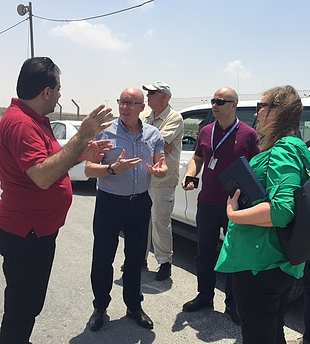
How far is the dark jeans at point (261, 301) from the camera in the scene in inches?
71.8

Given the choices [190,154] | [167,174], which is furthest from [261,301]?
[190,154]

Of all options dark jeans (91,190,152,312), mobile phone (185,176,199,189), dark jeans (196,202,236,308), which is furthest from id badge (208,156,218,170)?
dark jeans (91,190,152,312)

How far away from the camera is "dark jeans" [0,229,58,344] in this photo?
79.6 inches

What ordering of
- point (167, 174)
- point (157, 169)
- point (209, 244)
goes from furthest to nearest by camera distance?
point (167, 174)
point (209, 244)
point (157, 169)

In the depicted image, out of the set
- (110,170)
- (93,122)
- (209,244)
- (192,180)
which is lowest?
(209,244)

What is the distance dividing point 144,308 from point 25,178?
1863mm

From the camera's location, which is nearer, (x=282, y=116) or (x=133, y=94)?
(x=282, y=116)

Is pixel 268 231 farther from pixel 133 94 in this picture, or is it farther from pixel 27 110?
pixel 133 94

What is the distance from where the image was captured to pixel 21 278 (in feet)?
6.66

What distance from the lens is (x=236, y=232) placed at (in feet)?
6.39

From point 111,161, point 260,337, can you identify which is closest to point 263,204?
point 260,337

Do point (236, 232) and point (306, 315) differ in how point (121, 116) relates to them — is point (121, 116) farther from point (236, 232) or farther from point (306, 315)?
point (306, 315)

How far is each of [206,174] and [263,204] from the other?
4.71 ft

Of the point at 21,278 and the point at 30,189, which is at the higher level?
the point at 30,189
